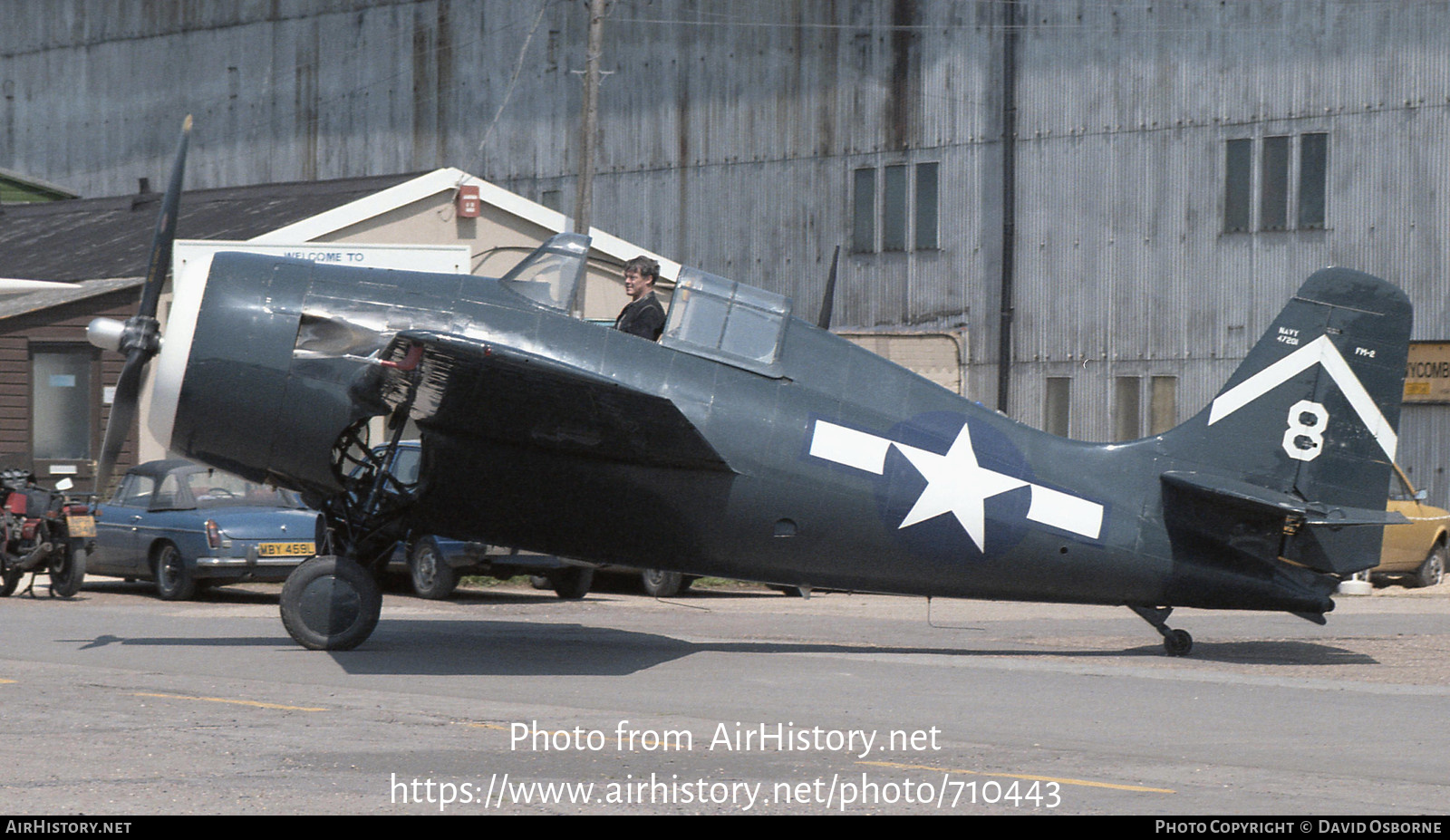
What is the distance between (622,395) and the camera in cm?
1116

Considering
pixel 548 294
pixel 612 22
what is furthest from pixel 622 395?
pixel 612 22

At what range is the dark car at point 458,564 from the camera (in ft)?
61.6

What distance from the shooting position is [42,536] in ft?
61.9

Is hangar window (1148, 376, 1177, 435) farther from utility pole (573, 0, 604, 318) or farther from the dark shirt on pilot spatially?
the dark shirt on pilot

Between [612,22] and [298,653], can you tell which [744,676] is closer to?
[298,653]

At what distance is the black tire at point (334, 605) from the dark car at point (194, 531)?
527 centimetres

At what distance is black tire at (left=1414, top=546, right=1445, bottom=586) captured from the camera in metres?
23.7

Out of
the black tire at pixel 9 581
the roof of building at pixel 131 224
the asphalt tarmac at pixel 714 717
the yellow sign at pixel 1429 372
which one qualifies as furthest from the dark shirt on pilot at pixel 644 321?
the yellow sign at pixel 1429 372

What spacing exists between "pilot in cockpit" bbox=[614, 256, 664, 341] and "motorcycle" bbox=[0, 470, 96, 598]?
9133 mm

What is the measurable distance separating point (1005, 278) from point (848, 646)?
18422mm

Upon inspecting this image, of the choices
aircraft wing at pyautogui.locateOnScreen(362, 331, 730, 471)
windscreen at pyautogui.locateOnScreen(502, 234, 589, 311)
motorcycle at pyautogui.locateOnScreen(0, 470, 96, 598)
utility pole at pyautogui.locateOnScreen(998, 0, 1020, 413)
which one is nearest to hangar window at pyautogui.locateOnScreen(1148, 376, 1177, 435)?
utility pole at pyautogui.locateOnScreen(998, 0, 1020, 413)

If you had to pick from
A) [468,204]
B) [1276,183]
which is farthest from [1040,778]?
[1276,183]

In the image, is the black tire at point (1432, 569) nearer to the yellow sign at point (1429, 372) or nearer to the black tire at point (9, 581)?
the yellow sign at point (1429, 372)

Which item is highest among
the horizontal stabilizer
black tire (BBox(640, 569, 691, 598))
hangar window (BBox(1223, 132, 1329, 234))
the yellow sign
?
hangar window (BBox(1223, 132, 1329, 234))
